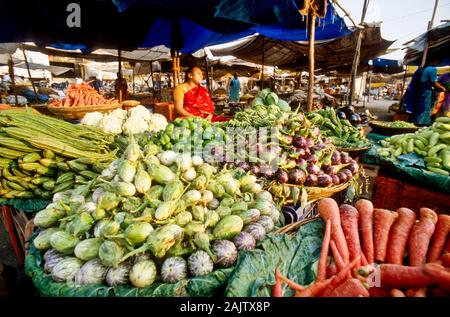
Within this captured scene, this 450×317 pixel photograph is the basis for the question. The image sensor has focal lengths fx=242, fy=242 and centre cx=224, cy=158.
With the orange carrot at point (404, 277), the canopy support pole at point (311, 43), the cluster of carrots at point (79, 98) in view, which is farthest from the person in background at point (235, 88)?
the orange carrot at point (404, 277)

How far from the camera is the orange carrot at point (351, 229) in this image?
1.54m

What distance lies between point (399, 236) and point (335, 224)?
407 millimetres

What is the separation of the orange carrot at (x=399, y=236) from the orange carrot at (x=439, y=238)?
0.43 feet

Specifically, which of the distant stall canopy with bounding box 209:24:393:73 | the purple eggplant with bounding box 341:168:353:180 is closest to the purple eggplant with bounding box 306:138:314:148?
the purple eggplant with bounding box 341:168:353:180

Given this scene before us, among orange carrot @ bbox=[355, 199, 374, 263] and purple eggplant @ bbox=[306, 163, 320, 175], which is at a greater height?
purple eggplant @ bbox=[306, 163, 320, 175]

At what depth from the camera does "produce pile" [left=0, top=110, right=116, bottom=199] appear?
7.96 feet

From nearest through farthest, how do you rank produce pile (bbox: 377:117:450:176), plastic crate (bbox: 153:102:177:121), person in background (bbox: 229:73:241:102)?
produce pile (bbox: 377:117:450:176) → plastic crate (bbox: 153:102:177:121) → person in background (bbox: 229:73:241:102)

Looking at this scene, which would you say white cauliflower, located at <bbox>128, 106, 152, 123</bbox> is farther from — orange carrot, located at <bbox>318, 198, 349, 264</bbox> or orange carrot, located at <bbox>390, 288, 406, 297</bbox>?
orange carrot, located at <bbox>390, 288, 406, 297</bbox>

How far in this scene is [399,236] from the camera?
1594 mm

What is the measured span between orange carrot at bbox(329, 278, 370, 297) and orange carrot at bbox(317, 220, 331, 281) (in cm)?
15

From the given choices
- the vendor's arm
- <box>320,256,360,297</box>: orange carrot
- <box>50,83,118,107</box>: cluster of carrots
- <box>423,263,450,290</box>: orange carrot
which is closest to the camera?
<box>423,263,450,290</box>: orange carrot

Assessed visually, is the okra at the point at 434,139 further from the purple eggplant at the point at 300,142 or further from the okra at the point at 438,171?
the purple eggplant at the point at 300,142
